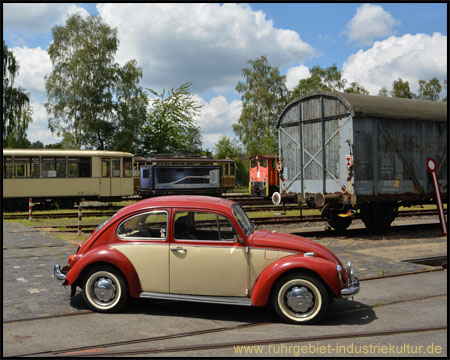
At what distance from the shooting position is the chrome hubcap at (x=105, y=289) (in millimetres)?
6105

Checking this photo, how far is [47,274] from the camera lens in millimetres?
8492

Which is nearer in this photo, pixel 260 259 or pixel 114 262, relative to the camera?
pixel 260 259

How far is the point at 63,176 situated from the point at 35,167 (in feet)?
4.42

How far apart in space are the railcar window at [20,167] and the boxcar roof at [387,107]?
13756 mm

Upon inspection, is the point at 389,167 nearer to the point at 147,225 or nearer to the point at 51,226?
the point at 147,225

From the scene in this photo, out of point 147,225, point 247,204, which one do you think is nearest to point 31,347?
point 147,225

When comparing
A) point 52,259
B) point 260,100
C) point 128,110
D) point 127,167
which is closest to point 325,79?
point 260,100

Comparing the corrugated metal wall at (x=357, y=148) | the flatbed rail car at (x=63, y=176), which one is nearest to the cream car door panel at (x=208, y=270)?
the corrugated metal wall at (x=357, y=148)

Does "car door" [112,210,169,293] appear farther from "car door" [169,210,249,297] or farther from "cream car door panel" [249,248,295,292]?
"cream car door panel" [249,248,295,292]

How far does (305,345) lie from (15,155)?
2109cm

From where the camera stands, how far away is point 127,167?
25625 mm

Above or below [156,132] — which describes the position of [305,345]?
below

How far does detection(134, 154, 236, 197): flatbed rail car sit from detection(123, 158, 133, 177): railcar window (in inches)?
154

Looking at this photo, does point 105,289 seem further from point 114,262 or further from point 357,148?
point 357,148
